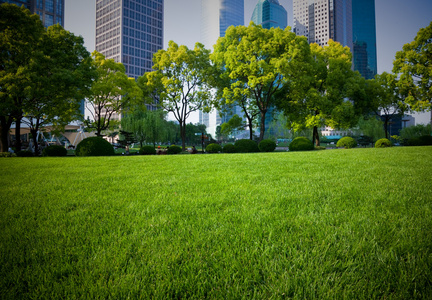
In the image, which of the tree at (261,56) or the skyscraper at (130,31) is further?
the skyscraper at (130,31)

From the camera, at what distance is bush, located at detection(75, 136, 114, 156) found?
15445 mm

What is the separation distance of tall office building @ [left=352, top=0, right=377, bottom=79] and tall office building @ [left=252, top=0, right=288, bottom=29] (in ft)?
190

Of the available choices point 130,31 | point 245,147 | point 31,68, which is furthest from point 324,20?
point 31,68

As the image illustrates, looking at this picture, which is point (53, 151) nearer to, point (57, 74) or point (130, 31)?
point (57, 74)

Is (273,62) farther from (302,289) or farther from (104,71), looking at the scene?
(302,289)

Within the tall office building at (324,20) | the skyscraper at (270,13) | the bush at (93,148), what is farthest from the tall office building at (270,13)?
the bush at (93,148)

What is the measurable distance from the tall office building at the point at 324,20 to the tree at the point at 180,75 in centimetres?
14137

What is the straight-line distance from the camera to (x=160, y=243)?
6.47 ft

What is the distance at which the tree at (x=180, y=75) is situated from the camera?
909 inches

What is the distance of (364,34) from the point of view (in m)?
154

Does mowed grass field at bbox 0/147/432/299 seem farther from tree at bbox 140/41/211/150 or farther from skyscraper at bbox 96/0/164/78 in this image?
skyscraper at bbox 96/0/164/78

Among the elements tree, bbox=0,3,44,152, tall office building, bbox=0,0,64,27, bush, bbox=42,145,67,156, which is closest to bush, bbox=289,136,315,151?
bush, bbox=42,145,67,156

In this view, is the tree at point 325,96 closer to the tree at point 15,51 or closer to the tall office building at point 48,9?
the tree at point 15,51

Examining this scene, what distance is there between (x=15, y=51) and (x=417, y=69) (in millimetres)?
37166
